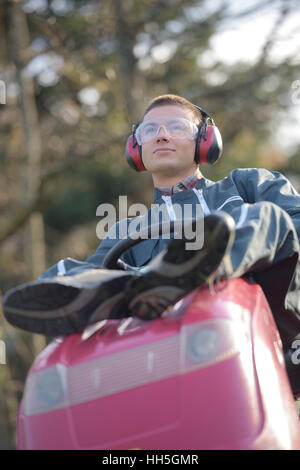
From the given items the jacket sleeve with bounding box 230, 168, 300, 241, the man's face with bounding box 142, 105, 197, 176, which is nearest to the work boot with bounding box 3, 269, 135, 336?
the jacket sleeve with bounding box 230, 168, 300, 241

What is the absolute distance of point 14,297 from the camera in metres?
2.05

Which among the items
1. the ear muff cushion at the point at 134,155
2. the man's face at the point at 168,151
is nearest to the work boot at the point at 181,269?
the man's face at the point at 168,151

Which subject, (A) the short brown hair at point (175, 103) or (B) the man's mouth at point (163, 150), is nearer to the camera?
(B) the man's mouth at point (163, 150)

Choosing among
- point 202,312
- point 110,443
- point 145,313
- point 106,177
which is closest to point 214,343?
point 202,312

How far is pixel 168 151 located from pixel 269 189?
59 centimetres

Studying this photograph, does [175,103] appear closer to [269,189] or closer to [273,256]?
[269,189]

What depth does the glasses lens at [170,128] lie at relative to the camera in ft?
10.4

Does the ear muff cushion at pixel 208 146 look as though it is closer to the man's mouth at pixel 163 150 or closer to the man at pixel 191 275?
the man's mouth at pixel 163 150

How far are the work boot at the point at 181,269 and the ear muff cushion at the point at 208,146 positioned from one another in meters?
1.37

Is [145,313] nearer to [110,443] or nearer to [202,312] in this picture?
[202,312]

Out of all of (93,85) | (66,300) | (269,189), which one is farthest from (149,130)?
(93,85)

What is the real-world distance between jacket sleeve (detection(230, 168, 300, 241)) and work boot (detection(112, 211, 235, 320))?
33.7 inches

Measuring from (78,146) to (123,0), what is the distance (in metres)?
2.32

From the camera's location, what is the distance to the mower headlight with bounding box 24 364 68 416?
1875mm
